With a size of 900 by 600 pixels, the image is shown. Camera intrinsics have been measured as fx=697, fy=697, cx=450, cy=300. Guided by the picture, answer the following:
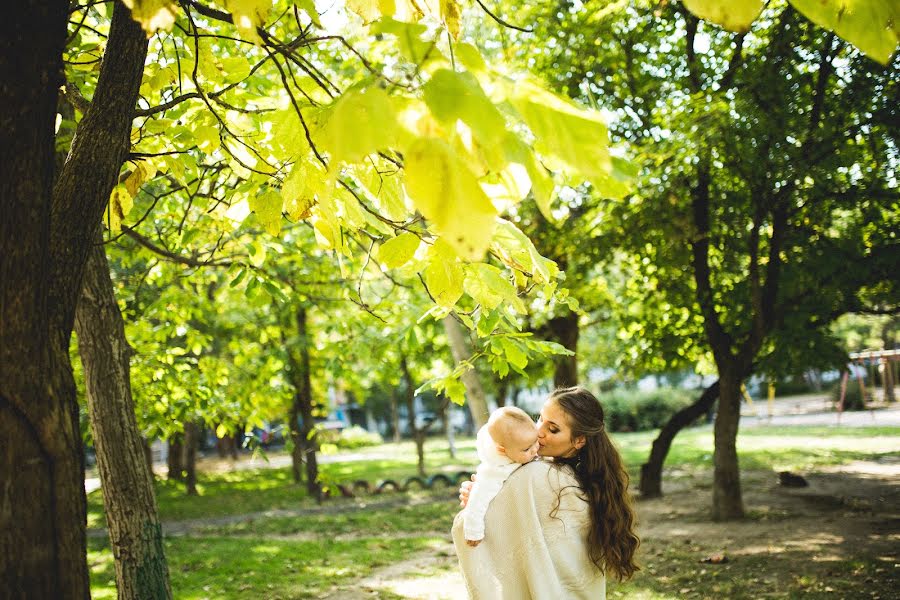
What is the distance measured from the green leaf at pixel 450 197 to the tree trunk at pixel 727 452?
10.1 meters

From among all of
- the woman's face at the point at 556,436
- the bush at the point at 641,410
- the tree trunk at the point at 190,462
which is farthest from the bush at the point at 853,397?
the woman's face at the point at 556,436

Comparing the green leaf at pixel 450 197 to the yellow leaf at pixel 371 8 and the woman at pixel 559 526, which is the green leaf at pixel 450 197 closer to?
the yellow leaf at pixel 371 8

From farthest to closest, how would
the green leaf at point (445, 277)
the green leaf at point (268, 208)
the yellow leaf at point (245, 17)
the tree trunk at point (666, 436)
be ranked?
the tree trunk at point (666, 436) < the green leaf at point (268, 208) < the green leaf at point (445, 277) < the yellow leaf at point (245, 17)

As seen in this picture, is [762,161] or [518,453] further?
[762,161]

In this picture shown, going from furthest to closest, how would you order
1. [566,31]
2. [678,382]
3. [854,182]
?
[678,382] → [566,31] → [854,182]

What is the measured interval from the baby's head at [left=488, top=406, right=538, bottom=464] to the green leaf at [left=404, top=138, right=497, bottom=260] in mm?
2062

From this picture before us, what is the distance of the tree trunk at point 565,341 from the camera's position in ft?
45.2

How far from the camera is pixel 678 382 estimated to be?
1972 inches

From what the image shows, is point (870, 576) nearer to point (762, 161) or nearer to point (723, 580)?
point (723, 580)

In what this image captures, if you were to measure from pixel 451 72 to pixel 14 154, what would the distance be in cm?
97

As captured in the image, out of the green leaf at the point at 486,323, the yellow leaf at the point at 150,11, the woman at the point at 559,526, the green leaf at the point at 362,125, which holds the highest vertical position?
the yellow leaf at the point at 150,11

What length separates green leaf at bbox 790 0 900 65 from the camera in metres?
1.07

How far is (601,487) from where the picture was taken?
2980 millimetres

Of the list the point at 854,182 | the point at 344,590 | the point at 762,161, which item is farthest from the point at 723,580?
the point at 854,182
